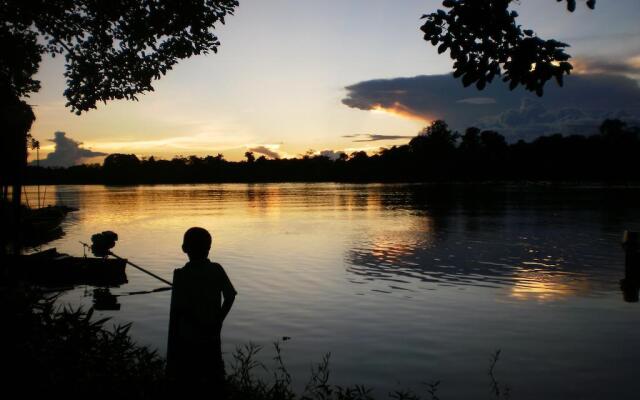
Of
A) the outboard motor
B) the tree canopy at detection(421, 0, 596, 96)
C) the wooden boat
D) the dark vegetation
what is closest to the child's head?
the dark vegetation

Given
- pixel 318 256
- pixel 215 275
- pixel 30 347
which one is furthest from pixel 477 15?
pixel 318 256

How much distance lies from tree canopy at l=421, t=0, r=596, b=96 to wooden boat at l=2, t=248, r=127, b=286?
19.9m

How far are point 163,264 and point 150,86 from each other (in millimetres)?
14848

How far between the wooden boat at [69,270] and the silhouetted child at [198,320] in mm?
18349

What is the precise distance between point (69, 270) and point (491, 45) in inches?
840

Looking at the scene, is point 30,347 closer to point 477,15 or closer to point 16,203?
point 477,15

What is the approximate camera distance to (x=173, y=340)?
254 inches

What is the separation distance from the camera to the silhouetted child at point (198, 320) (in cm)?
632

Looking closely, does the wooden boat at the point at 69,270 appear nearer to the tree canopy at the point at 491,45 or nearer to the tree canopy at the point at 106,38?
the tree canopy at the point at 106,38

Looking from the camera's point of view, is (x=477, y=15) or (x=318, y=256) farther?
(x=318, y=256)

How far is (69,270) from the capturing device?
2344 centimetres

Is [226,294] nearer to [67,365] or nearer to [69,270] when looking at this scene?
[67,365]

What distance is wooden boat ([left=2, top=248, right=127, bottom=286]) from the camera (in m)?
23.0

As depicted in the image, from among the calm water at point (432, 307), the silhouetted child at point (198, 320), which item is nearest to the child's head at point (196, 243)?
the silhouetted child at point (198, 320)
